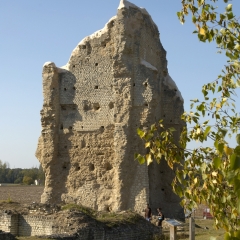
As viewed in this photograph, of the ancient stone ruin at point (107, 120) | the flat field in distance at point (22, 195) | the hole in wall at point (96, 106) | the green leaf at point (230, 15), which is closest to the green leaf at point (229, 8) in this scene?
the green leaf at point (230, 15)

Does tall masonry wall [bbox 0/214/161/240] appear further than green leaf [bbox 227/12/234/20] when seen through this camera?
Yes

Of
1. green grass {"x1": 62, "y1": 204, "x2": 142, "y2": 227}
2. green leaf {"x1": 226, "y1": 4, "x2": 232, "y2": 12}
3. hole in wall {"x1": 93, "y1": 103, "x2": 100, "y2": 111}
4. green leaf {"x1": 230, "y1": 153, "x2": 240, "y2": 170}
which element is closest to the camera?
green leaf {"x1": 230, "y1": 153, "x2": 240, "y2": 170}

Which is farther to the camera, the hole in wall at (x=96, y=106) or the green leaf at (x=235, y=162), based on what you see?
the hole in wall at (x=96, y=106)

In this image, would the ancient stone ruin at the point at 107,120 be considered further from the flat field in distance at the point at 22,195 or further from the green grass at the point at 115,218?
the flat field in distance at the point at 22,195

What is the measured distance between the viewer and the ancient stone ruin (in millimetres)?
18000

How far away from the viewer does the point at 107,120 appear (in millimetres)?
18500

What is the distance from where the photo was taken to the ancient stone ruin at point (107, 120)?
59.1ft

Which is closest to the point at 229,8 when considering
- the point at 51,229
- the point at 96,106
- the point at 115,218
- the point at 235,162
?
the point at 235,162

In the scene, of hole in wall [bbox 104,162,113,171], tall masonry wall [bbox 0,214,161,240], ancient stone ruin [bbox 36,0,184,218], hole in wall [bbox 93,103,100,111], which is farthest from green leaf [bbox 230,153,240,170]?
hole in wall [bbox 93,103,100,111]

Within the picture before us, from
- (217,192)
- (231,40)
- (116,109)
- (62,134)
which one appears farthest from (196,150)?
(62,134)

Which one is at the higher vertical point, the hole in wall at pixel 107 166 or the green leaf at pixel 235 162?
the hole in wall at pixel 107 166

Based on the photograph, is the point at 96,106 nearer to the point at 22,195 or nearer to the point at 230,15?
the point at 230,15

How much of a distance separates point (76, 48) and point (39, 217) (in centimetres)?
827

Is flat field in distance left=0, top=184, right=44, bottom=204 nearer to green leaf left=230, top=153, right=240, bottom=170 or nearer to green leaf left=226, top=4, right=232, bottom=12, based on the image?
green leaf left=226, top=4, right=232, bottom=12
